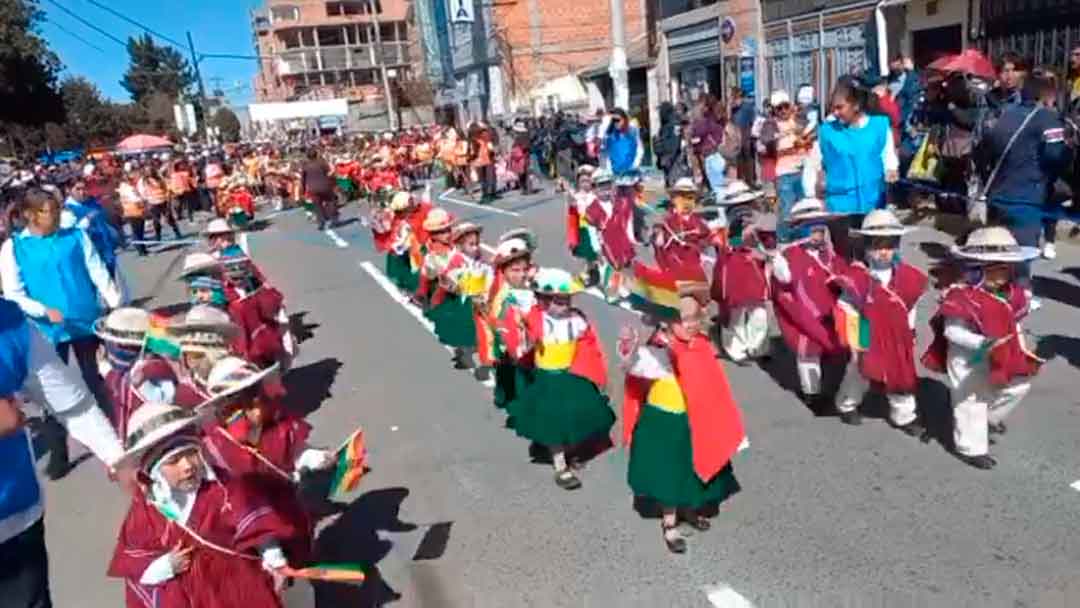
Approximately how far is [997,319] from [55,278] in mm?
5757

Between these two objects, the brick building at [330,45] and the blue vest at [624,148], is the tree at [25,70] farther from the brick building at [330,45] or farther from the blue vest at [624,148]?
the brick building at [330,45]

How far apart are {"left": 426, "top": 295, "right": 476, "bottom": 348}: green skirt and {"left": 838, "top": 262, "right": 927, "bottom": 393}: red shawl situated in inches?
124

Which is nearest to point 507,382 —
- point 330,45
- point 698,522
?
point 698,522

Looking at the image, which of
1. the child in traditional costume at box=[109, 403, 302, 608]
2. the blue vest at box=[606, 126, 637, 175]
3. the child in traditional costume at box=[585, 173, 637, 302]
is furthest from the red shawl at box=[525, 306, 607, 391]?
the blue vest at box=[606, 126, 637, 175]

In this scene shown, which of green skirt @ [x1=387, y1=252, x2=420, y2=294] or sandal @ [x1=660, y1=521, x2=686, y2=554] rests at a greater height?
green skirt @ [x1=387, y1=252, x2=420, y2=294]

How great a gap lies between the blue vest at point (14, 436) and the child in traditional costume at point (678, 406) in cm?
246

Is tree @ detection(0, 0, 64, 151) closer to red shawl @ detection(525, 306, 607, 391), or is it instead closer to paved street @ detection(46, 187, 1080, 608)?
paved street @ detection(46, 187, 1080, 608)

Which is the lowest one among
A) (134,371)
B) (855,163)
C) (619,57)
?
(134,371)

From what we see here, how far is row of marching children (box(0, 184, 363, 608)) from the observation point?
313 centimetres

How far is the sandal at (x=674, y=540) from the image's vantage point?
451 cm

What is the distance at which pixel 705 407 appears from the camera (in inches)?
170

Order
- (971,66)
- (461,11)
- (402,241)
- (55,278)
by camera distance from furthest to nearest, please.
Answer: (461,11) < (971,66) < (402,241) < (55,278)

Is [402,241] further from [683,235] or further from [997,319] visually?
[997,319]

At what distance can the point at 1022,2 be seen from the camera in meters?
13.1
